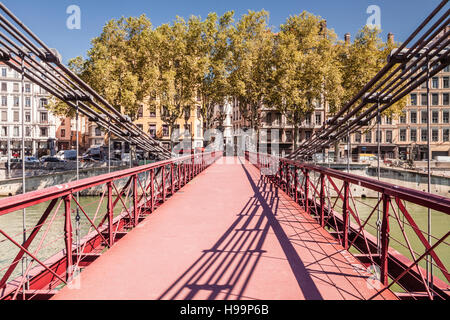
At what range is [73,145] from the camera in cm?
5462

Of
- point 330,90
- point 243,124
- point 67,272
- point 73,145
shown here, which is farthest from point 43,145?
point 67,272

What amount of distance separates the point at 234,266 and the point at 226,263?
15 cm

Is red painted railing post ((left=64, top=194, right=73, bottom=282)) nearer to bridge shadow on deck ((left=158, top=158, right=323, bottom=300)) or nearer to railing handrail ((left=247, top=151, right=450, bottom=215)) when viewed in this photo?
bridge shadow on deck ((left=158, top=158, right=323, bottom=300))

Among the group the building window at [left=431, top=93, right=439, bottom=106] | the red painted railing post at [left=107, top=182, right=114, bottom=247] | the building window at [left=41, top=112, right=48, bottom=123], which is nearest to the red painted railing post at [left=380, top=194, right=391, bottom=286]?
the red painted railing post at [left=107, top=182, right=114, bottom=247]

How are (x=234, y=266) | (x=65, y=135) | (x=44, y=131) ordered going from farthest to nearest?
(x=65, y=135), (x=44, y=131), (x=234, y=266)

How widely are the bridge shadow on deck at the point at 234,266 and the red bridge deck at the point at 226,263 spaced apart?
0.01 metres

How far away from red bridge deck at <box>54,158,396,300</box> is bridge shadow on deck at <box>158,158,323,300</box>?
11 millimetres

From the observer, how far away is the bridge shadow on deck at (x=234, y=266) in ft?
10.5

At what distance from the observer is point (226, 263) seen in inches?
157

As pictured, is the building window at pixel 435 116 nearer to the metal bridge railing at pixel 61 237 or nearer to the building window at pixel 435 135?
the building window at pixel 435 135

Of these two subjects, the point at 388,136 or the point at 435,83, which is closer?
the point at 435,83

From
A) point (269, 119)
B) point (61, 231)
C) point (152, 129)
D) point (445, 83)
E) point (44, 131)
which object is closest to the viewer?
point (61, 231)

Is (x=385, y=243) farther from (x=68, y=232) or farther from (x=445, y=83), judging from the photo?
(x=445, y=83)

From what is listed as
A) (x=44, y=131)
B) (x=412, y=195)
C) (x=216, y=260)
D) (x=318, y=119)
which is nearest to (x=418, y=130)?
(x=318, y=119)
